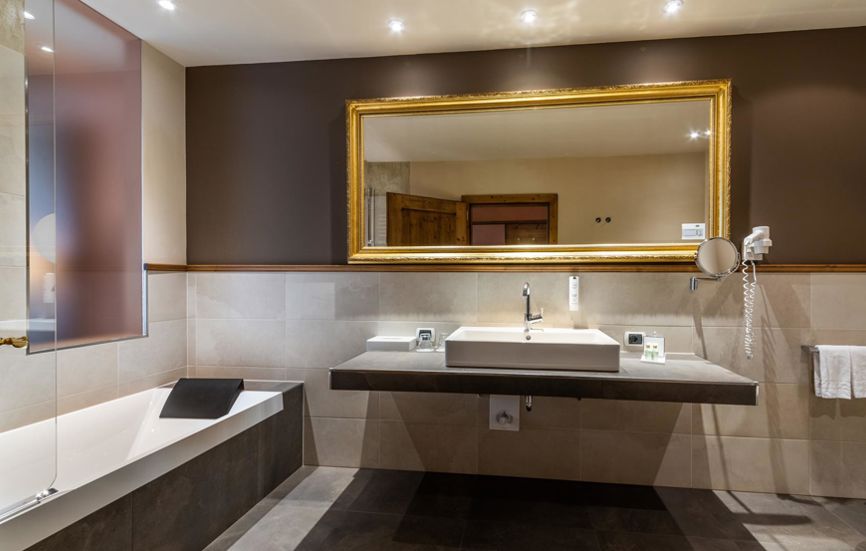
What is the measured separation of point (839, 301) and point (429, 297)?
2.12 metres

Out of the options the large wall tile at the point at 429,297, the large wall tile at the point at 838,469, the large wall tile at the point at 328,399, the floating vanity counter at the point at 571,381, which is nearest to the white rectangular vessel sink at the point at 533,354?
the floating vanity counter at the point at 571,381

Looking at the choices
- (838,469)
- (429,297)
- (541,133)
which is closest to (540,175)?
(541,133)

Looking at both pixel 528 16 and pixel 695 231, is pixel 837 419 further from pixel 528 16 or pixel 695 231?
pixel 528 16

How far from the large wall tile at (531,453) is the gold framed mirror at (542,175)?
0.98 metres

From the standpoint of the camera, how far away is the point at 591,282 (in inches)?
101

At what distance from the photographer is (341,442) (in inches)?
109

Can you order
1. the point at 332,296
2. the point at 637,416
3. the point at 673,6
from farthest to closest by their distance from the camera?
the point at 332,296 < the point at 637,416 < the point at 673,6

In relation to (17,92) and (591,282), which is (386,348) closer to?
(591,282)

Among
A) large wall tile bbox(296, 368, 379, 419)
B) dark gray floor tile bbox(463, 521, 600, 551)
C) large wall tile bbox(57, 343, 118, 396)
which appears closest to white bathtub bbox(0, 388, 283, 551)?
large wall tile bbox(57, 343, 118, 396)

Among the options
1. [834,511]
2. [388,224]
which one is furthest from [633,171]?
[834,511]

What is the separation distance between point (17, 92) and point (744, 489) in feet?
12.5

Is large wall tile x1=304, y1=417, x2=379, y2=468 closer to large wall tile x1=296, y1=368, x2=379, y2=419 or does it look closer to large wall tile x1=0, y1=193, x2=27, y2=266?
large wall tile x1=296, y1=368, x2=379, y2=419

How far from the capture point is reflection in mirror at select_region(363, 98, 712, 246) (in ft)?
8.16

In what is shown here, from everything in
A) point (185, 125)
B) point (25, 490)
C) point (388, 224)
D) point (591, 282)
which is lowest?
point (25, 490)
